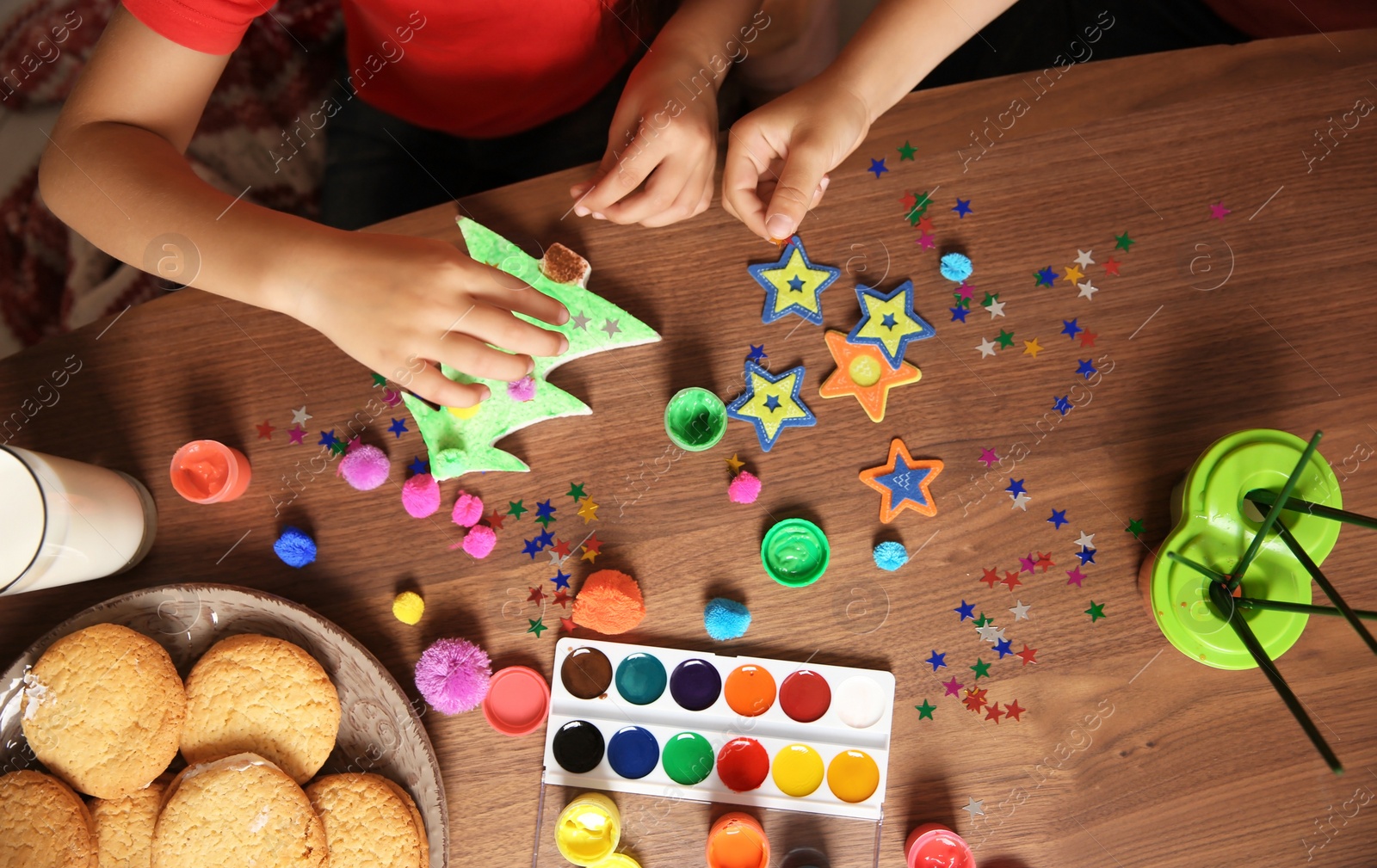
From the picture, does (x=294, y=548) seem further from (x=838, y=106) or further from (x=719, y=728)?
(x=838, y=106)

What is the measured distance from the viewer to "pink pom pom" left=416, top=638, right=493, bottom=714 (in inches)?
30.5

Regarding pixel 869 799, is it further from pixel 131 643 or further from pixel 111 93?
pixel 111 93

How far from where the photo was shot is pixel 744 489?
80 centimetres

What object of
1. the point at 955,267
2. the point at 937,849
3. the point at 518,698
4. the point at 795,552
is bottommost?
the point at 937,849

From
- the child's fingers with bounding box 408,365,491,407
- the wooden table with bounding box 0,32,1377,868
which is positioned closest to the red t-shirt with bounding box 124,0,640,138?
the wooden table with bounding box 0,32,1377,868

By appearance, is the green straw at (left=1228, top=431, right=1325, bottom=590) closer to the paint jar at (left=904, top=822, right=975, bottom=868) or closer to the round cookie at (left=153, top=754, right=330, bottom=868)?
the paint jar at (left=904, top=822, right=975, bottom=868)

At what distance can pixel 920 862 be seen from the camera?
769 millimetres

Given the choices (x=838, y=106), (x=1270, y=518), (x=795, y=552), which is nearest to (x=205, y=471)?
(x=795, y=552)

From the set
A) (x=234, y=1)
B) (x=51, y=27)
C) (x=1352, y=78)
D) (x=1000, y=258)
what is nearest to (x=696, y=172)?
A: (x=1000, y=258)

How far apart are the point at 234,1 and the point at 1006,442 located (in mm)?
912

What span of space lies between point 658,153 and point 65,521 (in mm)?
679

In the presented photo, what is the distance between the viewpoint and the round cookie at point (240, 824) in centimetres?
69

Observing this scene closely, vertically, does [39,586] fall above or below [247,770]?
above

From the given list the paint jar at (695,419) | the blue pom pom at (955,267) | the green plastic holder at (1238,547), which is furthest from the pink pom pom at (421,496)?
the green plastic holder at (1238,547)
